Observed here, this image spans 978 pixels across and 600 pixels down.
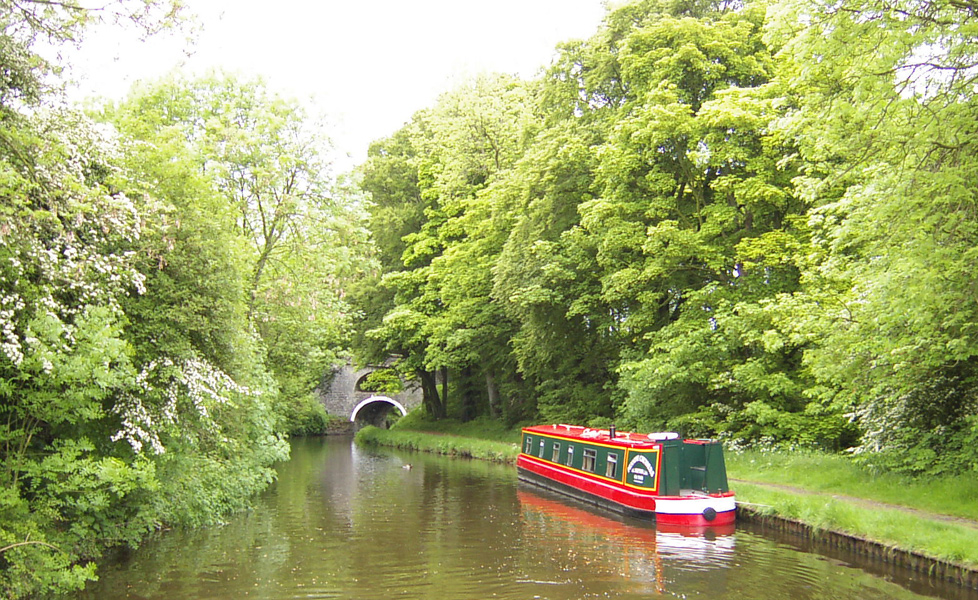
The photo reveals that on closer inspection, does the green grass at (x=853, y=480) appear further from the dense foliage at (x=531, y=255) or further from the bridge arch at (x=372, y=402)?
the bridge arch at (x=372, y=402)

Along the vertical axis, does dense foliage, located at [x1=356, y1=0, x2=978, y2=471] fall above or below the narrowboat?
above

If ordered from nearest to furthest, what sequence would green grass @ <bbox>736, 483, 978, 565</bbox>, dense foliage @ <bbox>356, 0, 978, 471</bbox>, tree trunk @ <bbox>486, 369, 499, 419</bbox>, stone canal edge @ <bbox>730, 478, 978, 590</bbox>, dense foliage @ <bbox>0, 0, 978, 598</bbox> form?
dense foliage @ <bbox>0, 0, 978, 598</bbox>, stone canal edge @ <bbox>730, 478, 978, 590</bbox>, green grass @ <bbox>736, 483, 978, 565</bbox>, dense foliage @ <bbox>356, 0, 978, 471</bbox>, tree trunk @ <bbox>486, 369, 499, 419</bbox>

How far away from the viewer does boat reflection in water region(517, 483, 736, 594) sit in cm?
1111

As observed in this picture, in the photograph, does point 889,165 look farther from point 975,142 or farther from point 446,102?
point 446,102

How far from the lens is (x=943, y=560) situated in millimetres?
9773

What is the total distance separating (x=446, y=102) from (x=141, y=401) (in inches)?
921

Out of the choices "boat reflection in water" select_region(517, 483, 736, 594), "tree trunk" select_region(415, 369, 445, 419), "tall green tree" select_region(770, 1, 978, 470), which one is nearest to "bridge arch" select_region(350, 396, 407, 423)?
"tree trunk" select_region(415, 369, 445, 419)

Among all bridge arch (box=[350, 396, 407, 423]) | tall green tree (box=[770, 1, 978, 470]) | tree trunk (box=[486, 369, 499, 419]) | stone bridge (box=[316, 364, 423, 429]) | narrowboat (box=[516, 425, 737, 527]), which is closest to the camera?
tall green tree (box=[770, 1, 978, 470])

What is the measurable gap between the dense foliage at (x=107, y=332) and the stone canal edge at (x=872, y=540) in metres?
8.88

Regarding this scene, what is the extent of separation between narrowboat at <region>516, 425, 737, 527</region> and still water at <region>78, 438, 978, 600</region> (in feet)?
1.34

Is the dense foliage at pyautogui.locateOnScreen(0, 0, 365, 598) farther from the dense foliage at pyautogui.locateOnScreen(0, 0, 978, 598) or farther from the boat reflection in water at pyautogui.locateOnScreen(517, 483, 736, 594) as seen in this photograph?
the boat reflection in water at pyautogui.locateOnScreen(517, 483, 736, 594)

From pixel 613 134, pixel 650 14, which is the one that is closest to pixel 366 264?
pixel 613 134

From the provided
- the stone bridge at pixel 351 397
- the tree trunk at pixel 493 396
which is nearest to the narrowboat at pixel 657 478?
the tree trunk at pixel 493 396

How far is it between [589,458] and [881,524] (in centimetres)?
775
